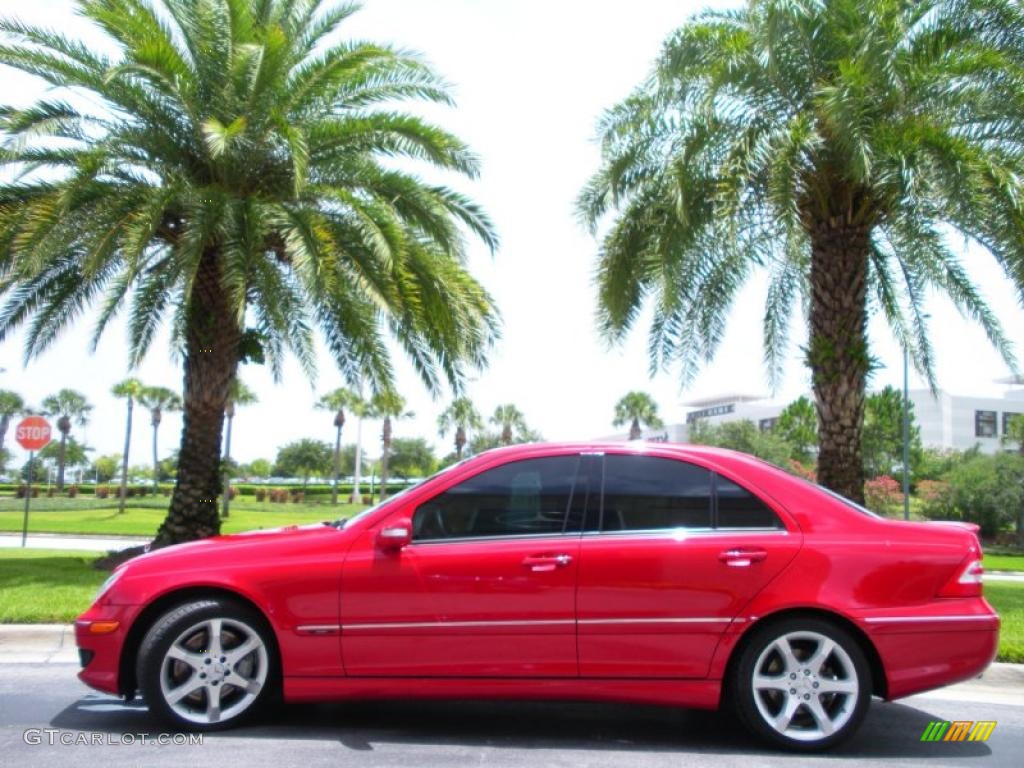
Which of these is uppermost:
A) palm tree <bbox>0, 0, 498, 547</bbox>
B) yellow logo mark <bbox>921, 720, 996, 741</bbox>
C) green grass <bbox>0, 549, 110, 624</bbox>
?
palm tree <bbox>0, 0, 498, 547</bbox>

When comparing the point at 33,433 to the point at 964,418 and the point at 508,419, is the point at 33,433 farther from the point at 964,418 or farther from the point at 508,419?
the point at 964,418

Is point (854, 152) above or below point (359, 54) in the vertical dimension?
below

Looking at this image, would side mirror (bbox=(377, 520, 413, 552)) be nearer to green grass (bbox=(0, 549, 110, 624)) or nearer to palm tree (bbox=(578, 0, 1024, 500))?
green grass (bbox=(0, 549, 110, 624))

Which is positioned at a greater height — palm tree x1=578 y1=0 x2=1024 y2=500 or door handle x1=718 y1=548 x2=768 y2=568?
palm tree x1=578 y1=0 x2=1024 y2=500

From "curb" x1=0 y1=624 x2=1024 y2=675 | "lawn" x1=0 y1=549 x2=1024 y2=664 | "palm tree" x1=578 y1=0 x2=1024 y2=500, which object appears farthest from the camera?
"palm tree" x1=578 y1=0 x2=1024 y2=500

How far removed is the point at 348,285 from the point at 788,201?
18.5 ft

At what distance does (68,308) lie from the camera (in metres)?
13.3

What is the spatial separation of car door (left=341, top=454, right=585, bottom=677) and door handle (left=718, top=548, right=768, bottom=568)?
29.1 inches

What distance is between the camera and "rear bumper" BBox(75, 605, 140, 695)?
4855 millimetres

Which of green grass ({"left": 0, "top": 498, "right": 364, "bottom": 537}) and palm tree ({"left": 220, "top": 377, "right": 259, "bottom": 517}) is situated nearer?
palm tree ({"left": 220, "top": 377, "right": 259, "bottom": 517})

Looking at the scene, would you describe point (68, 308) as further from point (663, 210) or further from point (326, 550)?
point (326, 550)

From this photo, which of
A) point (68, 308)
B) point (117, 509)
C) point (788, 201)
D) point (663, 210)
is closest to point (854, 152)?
point (788, 201)

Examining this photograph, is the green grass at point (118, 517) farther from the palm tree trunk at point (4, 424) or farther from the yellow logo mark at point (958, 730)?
the palm tree trunk at point (4, 424)

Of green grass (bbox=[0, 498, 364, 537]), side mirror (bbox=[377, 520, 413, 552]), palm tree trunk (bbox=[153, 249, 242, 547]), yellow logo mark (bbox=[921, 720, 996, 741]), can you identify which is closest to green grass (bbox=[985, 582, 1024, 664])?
yellow logo mark (bbox=[921, 720, 996, 741])
